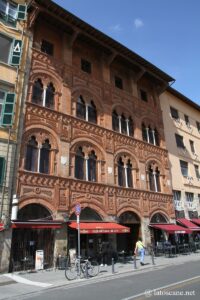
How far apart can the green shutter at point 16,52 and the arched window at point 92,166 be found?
7728 millimetres

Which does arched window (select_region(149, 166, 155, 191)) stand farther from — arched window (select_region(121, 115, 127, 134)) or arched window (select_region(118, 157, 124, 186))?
arched window (select_region(121, 115, 127, 134))

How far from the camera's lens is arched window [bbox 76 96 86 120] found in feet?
65.6

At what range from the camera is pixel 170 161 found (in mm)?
26297

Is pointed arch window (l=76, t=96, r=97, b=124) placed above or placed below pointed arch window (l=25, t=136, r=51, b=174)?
above

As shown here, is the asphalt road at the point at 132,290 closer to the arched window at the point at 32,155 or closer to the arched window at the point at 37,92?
the arched window at the point at 32,155

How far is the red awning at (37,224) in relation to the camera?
13.6m

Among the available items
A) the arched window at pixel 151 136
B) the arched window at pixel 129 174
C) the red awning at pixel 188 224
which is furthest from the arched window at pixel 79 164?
the red awning at pixel 188 224

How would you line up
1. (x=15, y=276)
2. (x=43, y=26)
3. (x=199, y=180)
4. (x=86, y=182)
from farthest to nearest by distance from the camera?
(x=199, y=180) → (x=43, y=26) → (x=86, y=182) → (x=15, y=276)

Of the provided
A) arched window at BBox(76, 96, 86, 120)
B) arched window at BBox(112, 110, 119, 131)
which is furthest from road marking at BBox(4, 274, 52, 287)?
arched window at BBox(112, 110, 119, 131)

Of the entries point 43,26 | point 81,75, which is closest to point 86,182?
point 81,75

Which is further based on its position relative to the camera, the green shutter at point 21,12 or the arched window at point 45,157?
the green shutter at point 21,12

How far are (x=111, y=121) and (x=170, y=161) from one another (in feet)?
26.9

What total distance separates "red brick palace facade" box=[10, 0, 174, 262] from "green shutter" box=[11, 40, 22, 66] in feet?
4.22

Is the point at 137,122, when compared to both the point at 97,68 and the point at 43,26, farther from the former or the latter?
the point at 43,26
